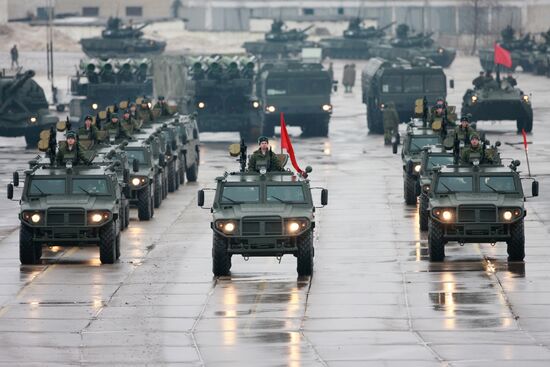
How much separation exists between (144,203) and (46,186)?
6572 mm

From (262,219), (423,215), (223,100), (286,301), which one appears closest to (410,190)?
(423,215)

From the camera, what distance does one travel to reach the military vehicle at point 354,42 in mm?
107938

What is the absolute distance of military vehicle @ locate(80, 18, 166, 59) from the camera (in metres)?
90.6

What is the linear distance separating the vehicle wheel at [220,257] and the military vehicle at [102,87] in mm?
32867

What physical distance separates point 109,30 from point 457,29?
161 feet

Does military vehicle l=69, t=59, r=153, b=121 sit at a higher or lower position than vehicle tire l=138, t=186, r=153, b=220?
higher

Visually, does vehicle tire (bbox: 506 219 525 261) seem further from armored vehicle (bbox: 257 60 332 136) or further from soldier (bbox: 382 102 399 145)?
armored vehicle (bbox: 257 60 332 136)

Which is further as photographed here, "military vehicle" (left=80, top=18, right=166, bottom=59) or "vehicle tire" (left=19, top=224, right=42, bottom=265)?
"military vehicle" (left=80, top=18, right=166, bottom=59)

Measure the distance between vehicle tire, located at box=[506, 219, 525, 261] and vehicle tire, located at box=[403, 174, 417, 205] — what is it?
30.0 ft

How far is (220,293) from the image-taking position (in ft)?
93.8

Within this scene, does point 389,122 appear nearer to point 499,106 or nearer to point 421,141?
point 499,106

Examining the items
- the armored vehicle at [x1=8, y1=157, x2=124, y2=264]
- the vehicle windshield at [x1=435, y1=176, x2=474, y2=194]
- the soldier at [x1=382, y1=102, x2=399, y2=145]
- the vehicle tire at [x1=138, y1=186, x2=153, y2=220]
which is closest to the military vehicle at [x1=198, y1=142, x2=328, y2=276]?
the armored vehicle at [x1=8, y1=157, x2=124, y2=264]

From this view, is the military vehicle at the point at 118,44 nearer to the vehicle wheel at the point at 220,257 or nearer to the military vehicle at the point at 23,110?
the military vehicle at the point at 23,110

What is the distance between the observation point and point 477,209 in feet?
99.9
